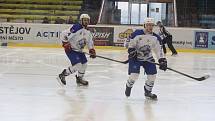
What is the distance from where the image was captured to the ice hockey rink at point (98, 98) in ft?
19.3

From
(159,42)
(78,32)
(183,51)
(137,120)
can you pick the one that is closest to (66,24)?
(183,51)

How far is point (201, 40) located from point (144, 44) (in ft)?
40.4

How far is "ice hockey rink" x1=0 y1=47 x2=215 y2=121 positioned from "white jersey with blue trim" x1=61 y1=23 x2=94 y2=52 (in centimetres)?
66

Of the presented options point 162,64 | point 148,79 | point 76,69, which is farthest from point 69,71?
point 162,64

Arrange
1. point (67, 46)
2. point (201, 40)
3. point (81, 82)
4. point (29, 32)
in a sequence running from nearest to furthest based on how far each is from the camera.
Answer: point (67, 46), point (81, 82), point (201, 40), point (29, 32)

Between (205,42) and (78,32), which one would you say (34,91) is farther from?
(205,42)

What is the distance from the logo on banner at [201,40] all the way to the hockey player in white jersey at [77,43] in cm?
1094

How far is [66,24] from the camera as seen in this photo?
20.2 meters

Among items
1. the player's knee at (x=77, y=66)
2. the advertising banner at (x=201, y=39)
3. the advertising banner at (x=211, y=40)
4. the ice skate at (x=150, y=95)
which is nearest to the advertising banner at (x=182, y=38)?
the advertising banner at (x=201, y=39)

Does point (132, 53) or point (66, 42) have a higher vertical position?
point (66, 42)

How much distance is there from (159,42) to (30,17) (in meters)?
16.4

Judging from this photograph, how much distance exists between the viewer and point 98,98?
23.9 ft

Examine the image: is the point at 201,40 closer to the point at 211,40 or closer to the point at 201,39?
the point at 201,39

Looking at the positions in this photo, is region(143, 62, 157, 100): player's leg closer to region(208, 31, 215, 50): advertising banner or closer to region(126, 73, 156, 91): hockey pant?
region(126, 73, 156, 91): hockey pant
